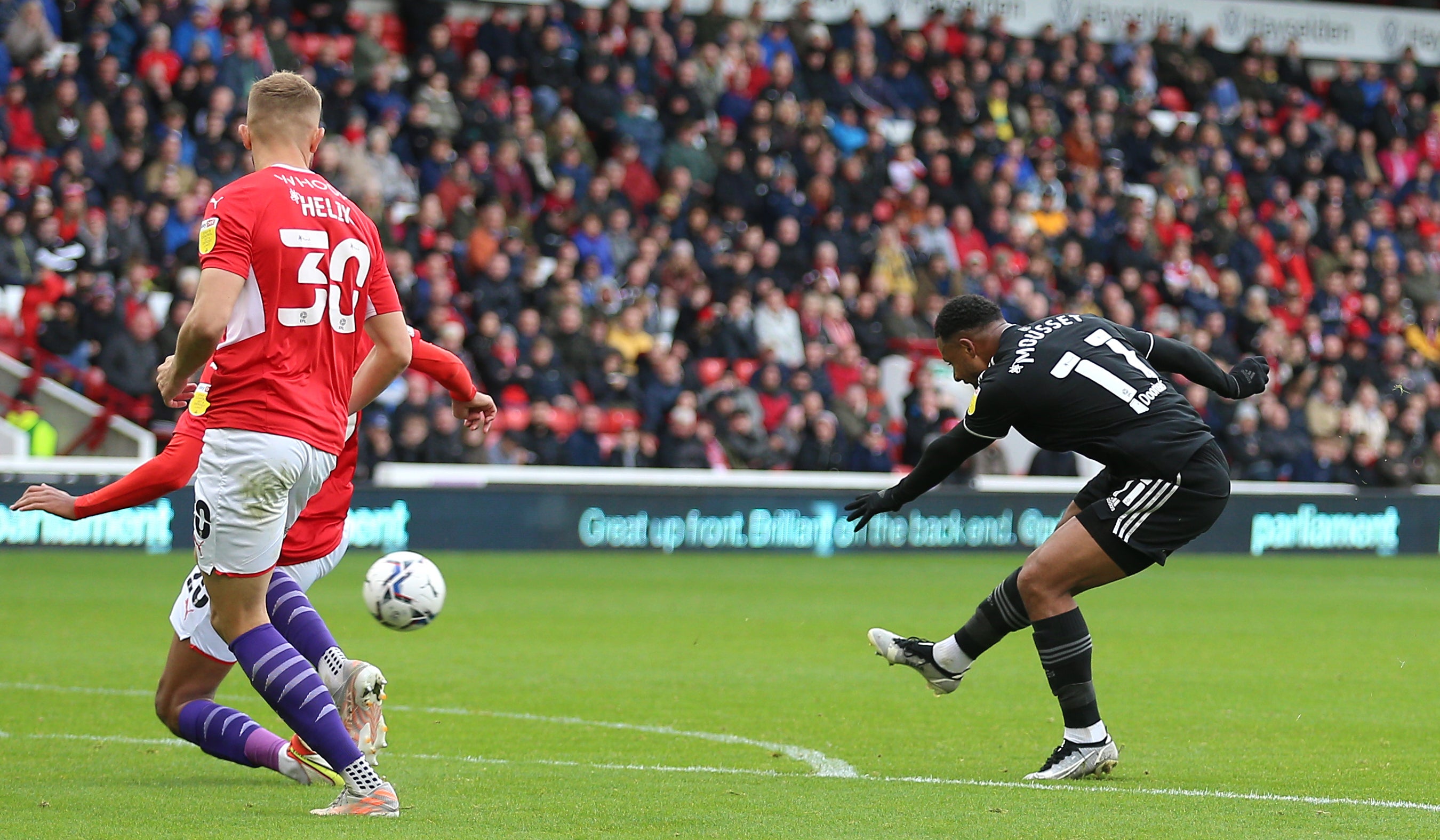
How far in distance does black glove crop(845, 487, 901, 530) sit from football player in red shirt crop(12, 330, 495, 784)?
141 centimetres

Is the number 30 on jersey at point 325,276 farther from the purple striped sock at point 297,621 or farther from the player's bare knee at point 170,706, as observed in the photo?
the player's bare knee at point 170,706

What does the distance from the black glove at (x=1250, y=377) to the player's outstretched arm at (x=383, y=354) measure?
3186 millimetres

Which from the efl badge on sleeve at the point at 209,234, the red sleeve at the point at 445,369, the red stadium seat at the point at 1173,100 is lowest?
the red sleeve at the point at 445,369

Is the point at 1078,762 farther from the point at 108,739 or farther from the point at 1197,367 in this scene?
the point at 108,739

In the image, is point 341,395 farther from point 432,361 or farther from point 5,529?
point 5,529

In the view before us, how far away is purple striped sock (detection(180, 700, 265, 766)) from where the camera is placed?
616 cm

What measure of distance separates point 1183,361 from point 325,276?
10.7ft

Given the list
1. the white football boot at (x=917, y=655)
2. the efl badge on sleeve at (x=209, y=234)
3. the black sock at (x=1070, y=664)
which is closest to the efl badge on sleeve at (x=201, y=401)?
the efl badge on sleeve at (x=209, y=234)

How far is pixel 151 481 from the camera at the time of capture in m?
5.60

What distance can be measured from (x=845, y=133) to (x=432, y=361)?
1946 cm

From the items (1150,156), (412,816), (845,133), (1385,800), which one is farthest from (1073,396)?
(1150,156)

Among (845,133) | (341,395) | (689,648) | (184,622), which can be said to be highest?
(845,133)

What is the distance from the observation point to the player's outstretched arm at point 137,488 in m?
5.49

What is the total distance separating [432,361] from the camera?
6.42 m
